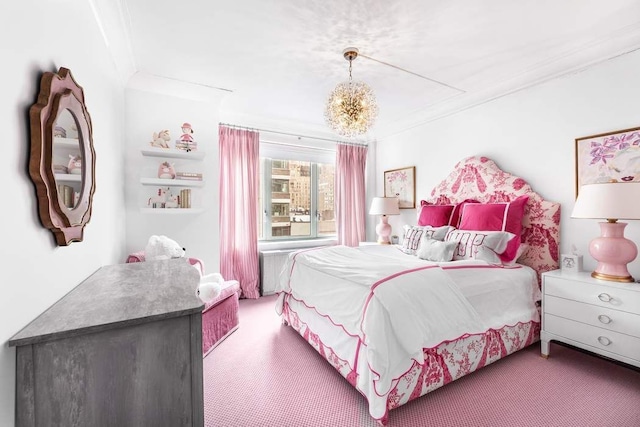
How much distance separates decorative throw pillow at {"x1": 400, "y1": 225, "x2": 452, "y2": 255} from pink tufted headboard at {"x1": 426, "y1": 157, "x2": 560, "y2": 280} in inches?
22.5

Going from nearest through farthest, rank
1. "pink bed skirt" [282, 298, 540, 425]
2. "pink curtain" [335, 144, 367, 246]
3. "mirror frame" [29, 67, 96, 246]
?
"mirror frame" [29, 67, 96, 246] < "pink bed skirt" [282, 298, 540, 425] < "pink curtain" [335, 144, 367, 246]

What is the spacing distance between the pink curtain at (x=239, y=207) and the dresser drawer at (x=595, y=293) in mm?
3285

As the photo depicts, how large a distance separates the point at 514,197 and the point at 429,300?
188 centimetres

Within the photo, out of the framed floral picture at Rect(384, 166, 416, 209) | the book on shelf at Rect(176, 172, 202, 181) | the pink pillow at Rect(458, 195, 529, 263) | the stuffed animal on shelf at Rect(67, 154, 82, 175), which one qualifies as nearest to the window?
the framed floral picture at Rect(384, 166, 416, 209)

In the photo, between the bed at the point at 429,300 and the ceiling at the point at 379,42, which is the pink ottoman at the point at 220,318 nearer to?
the bed at the point at 429,300

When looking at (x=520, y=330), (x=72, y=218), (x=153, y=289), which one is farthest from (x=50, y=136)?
(x=520, y=330)

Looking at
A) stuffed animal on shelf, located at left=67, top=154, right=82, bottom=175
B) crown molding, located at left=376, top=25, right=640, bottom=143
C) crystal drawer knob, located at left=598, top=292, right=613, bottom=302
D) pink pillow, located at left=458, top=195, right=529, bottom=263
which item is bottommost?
crystal drawer knob, located at left=598, top=292, right=613, bottom=302

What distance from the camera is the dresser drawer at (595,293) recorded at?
1.97 m

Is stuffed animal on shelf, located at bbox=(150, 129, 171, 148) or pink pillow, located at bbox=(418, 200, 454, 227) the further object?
pink pillow, located at bbox=(418, 200, 454, 227)

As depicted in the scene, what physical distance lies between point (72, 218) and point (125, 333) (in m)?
0.73

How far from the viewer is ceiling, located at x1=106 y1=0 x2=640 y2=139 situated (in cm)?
195

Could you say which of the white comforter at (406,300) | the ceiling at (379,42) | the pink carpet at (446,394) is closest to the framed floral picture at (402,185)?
the ceiling at (379,42)

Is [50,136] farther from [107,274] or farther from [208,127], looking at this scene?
[208,127]

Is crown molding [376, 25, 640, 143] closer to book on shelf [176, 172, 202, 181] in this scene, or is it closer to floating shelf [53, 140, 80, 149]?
book on shelf [176, 172, 202, 181]
